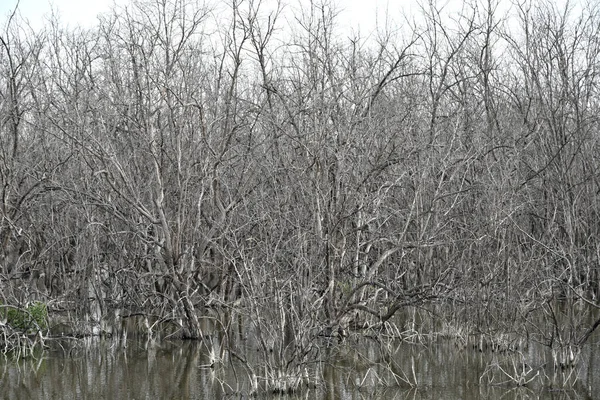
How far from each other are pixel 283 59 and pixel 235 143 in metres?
2.50

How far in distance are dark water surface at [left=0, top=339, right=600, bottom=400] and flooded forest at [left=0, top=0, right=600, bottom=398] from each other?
108 millimetres

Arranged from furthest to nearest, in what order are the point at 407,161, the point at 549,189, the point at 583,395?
the point at 549,189, the point at 407,161, the point at 583,395

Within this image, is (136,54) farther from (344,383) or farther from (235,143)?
(344,383)

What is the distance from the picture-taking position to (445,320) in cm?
1276

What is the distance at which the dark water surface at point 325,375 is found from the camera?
10.4 metres

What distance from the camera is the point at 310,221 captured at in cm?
1262

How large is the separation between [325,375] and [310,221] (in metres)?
2.34

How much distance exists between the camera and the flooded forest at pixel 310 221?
1159 centimetres

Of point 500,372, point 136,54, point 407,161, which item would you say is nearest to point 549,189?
point 407,161

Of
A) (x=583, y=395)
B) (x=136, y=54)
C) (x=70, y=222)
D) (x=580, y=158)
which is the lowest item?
(x=583, y=395)

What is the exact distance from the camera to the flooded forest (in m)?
11.6

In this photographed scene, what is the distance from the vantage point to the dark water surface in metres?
10.4

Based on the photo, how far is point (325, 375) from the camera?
37.5ft

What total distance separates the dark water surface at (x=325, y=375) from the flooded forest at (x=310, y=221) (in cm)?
11
